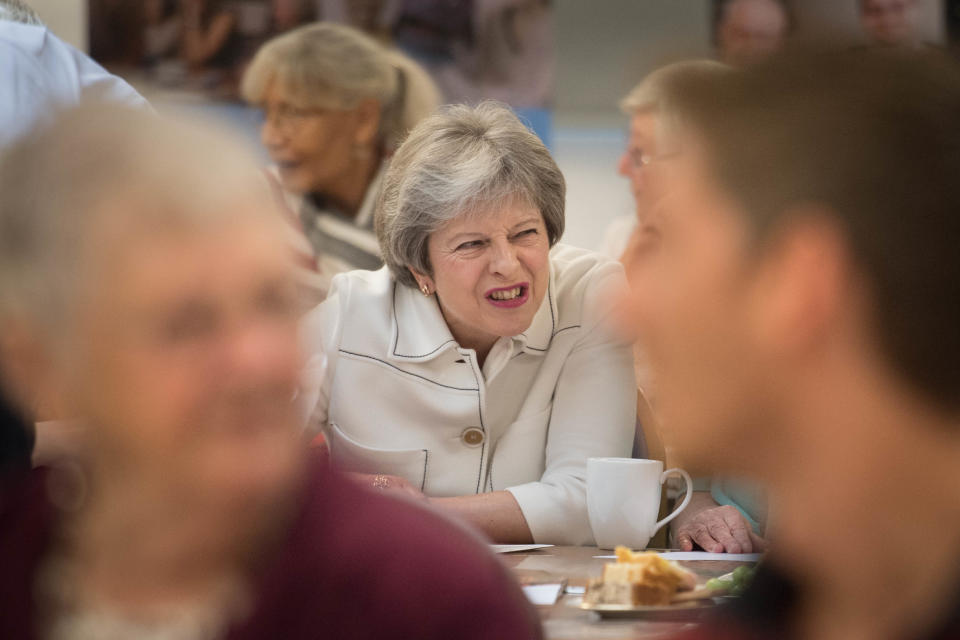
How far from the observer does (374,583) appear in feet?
2.46

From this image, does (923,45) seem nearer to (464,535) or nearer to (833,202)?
(833,202)

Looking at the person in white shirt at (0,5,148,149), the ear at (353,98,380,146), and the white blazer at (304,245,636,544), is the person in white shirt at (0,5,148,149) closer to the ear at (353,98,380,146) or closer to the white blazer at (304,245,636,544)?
the white blazer at (304,245,636,544)

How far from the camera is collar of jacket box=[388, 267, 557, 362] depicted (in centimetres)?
251

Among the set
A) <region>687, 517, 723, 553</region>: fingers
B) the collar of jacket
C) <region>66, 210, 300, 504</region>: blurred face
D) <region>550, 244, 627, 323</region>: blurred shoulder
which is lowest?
<region>687, 517, 723, 553</region>: fingers

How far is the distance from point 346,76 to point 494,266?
217 cm

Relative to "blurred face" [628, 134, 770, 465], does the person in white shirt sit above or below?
below

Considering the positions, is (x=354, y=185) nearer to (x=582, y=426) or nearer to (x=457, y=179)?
(x=457, y=179)

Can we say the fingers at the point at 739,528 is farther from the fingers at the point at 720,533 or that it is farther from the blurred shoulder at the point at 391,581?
the blurred shoulder at the point at 391,581

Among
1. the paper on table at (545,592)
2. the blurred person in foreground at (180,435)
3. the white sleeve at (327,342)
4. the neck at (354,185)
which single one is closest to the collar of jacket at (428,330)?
the white sleeve at (327,342)

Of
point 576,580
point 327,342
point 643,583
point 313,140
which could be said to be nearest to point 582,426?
point 327,342

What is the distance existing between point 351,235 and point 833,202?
154 inches

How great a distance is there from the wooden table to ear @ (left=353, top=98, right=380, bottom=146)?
2.69m

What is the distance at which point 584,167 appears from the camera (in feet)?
16.9

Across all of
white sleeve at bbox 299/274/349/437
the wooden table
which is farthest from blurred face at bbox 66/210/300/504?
white sleeve at bbox 299/274/349/437
